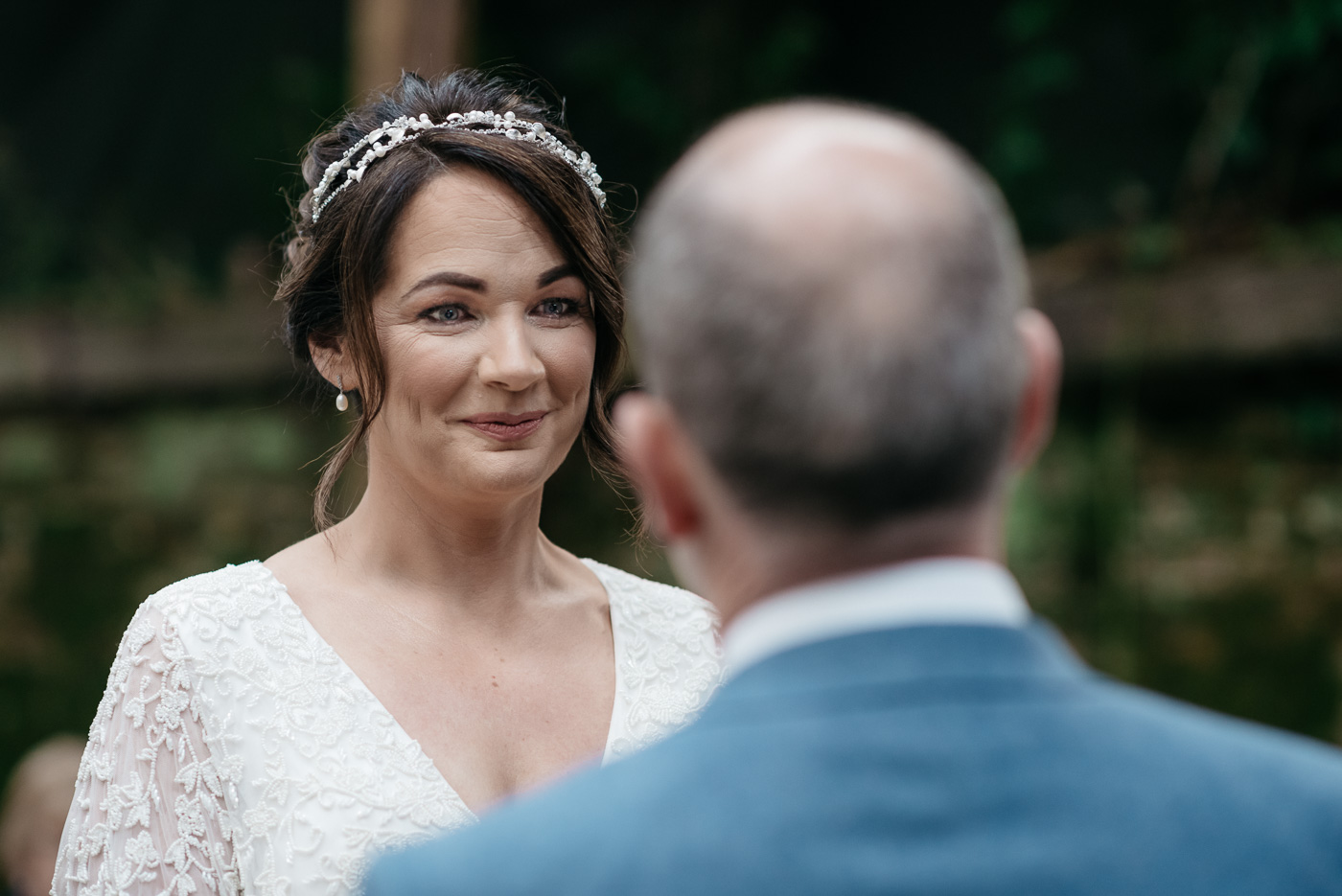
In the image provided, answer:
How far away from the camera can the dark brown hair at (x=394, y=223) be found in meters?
2.06

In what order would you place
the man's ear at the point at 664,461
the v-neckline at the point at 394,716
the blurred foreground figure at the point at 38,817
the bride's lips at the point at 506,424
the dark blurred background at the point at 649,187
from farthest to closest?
the dark blurred background at the point at 649,187 → the blurred foreground figure at the point at 38,817 → the bride's lips at the point at 506,424 → the v-neckline at the point at 394,716 → the man's ear at the point at 664,461

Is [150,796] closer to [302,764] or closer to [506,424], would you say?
[302,764]

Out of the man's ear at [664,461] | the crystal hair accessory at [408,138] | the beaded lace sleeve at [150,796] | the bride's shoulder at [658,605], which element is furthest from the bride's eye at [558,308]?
the man's ear at [664,461]

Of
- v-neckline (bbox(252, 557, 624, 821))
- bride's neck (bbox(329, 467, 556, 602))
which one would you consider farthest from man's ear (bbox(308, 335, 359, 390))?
v-neckline (bbox(252, 557, 624, 821))

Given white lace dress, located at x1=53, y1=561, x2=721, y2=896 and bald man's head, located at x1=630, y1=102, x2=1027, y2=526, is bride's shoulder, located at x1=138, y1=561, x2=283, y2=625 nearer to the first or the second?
white lace dress, located at x1=53, y1=561, x2=721, y2=896

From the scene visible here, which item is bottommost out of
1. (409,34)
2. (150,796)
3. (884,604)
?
(150,796)

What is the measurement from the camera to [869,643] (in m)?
0.90

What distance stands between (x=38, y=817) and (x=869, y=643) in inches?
133

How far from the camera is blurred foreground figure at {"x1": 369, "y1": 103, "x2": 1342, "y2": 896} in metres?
0.83

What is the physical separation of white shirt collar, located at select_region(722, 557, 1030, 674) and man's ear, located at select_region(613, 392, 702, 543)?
0.30 feet

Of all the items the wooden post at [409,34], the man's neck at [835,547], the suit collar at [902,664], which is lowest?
the suit collar at [902,664]

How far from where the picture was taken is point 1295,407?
4.34 meters

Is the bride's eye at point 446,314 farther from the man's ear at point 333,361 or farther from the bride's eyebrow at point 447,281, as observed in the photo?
the man's ear at point 333,361

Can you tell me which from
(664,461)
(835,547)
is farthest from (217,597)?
(835,547)
